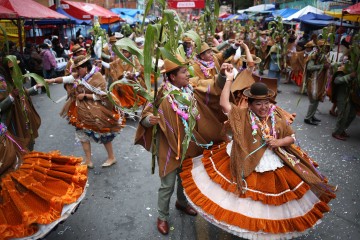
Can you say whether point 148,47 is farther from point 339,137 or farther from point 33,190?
point 339,137

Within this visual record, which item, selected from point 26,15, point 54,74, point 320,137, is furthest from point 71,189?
point 54,74

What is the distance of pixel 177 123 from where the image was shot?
3.32m

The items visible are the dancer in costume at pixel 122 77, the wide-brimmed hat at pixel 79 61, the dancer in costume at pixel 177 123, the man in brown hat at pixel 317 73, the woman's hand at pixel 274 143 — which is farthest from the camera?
the dancer in costume at pixel 122 77

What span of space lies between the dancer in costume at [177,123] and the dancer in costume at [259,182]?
26 cm

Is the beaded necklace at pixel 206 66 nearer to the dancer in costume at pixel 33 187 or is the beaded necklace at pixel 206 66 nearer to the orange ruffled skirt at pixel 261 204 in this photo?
the orange ruffled skirt at pixel 261 204

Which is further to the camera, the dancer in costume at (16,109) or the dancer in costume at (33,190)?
the dancer in costume at (16,109)

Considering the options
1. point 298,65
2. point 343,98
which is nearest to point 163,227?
point 343,98

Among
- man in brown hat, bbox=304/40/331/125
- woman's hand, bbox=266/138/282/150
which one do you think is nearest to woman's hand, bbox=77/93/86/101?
woman's hand, bbox=266/138/282/150

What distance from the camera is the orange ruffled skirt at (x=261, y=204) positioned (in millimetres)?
2783

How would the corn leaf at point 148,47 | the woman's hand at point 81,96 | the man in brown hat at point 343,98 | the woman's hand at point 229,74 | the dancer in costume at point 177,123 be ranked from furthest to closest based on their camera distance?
the man in brown hat at point 343,98, the woman's hand at point 81,96, the dancer in costume at point 177,123, the woman's hand at point 229,74, the corn leaf at point 148,47

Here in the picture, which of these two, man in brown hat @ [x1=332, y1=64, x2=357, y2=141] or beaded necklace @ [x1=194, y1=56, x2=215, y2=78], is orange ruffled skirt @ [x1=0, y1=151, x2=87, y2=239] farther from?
man in brown hat @ [x1=332, y1=64, x2=357, y2=141]

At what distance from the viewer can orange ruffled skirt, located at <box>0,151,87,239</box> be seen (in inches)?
108

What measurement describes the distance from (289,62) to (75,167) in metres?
11.1

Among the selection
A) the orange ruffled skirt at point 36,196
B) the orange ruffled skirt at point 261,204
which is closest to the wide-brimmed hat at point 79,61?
the orange ruffled skirt at point 36,196
